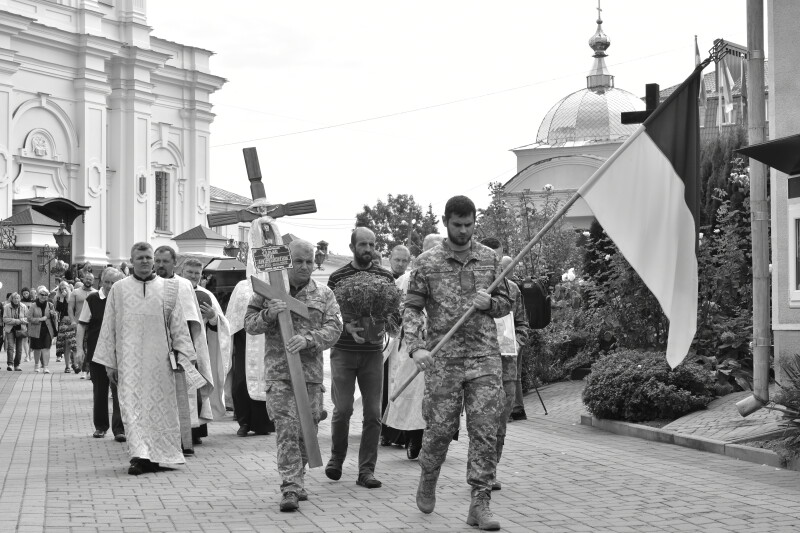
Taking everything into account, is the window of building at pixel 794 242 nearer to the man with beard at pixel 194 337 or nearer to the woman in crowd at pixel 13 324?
the man with beard at pixel 194 337

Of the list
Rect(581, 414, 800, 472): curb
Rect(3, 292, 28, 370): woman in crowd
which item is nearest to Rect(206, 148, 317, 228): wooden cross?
Rect(581, 414, 800, 472): curb

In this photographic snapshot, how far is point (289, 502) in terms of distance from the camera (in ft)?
26.9

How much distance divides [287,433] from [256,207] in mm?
1992

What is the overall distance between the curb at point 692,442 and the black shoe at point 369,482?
370cm

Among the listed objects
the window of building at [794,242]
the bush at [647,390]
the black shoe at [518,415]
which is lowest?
the black shoe at [518,415]

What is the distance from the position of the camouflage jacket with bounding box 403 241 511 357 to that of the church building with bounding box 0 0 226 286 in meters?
37.0

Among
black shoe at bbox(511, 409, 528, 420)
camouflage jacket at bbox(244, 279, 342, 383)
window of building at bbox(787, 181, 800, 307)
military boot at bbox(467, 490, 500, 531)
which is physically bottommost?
black shoe at bbox(511, 409, 528, 420)

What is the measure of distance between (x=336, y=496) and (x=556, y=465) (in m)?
2.59

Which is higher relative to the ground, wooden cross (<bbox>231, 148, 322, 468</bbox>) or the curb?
wooden cross (<bbox>231, 148, 322, 468</bbox>)

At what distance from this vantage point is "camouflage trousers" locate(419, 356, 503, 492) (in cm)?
762

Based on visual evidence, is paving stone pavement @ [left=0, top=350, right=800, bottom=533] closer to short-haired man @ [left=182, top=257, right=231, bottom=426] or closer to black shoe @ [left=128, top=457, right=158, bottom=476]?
black shoe @ [left=128, top=457, right=158, bottom=476]

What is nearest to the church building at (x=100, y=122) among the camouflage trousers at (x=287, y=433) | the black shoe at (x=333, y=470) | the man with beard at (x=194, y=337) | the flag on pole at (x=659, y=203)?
the man with beard at (x=194, y=337)

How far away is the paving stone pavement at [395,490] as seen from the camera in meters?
7.84

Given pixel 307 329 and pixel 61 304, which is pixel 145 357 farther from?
pixel 61 304
